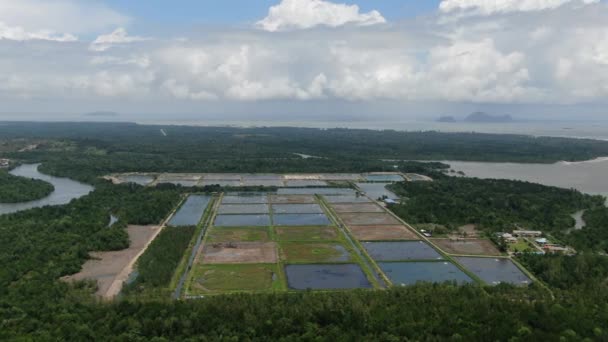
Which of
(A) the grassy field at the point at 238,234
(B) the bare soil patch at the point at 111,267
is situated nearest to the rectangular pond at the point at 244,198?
(A) the grassy field at the point at 238,234

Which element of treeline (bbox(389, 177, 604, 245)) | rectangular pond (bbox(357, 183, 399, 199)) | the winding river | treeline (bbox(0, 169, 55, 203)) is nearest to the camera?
treeline (bbox(389, 177, 604, 245))

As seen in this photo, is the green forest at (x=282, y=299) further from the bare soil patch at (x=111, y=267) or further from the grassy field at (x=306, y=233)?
the grassy field at (x=306, y=233)

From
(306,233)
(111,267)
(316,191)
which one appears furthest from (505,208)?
(111,267)

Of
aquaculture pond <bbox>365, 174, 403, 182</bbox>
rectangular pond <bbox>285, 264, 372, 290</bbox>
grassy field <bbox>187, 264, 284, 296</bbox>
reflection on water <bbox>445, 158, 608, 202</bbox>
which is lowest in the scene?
grassy field <bbox>187, 264, 284, 296</bbox>

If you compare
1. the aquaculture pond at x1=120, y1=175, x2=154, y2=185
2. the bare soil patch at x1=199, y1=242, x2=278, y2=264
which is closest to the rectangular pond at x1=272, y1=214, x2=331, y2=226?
the bare soil patch at x1=199, y1=242, x2=278, y2=264

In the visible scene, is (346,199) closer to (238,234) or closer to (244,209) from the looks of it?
(244,209)

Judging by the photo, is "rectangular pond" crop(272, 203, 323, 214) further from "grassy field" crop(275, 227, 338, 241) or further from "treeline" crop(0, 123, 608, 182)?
"treeline" crop(0, 123, 608, 182)

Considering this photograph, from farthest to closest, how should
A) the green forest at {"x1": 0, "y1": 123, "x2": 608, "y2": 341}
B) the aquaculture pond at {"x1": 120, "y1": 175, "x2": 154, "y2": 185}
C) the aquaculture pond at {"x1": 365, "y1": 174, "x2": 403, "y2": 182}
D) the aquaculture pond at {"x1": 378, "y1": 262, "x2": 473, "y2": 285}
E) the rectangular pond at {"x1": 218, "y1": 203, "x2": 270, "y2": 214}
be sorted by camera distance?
the aquaculture pond at {"x1": 365, "y1": 174, "x2": 403, "y2": 182}
the aquaculture pond at {"x1": 120, "y1": 175, "x2": 154, "y2": 185}
the rectangular pond at {"x1": 218, "y1": 203, "x2": 270, "y2": 214}
the aquaculture pond at {"x1": 378, "y1": 262, "x2": 473, "y2": 285}
the green forest at {"x1": 0, "y1": 123, "x2": 608, "y2": 341}
